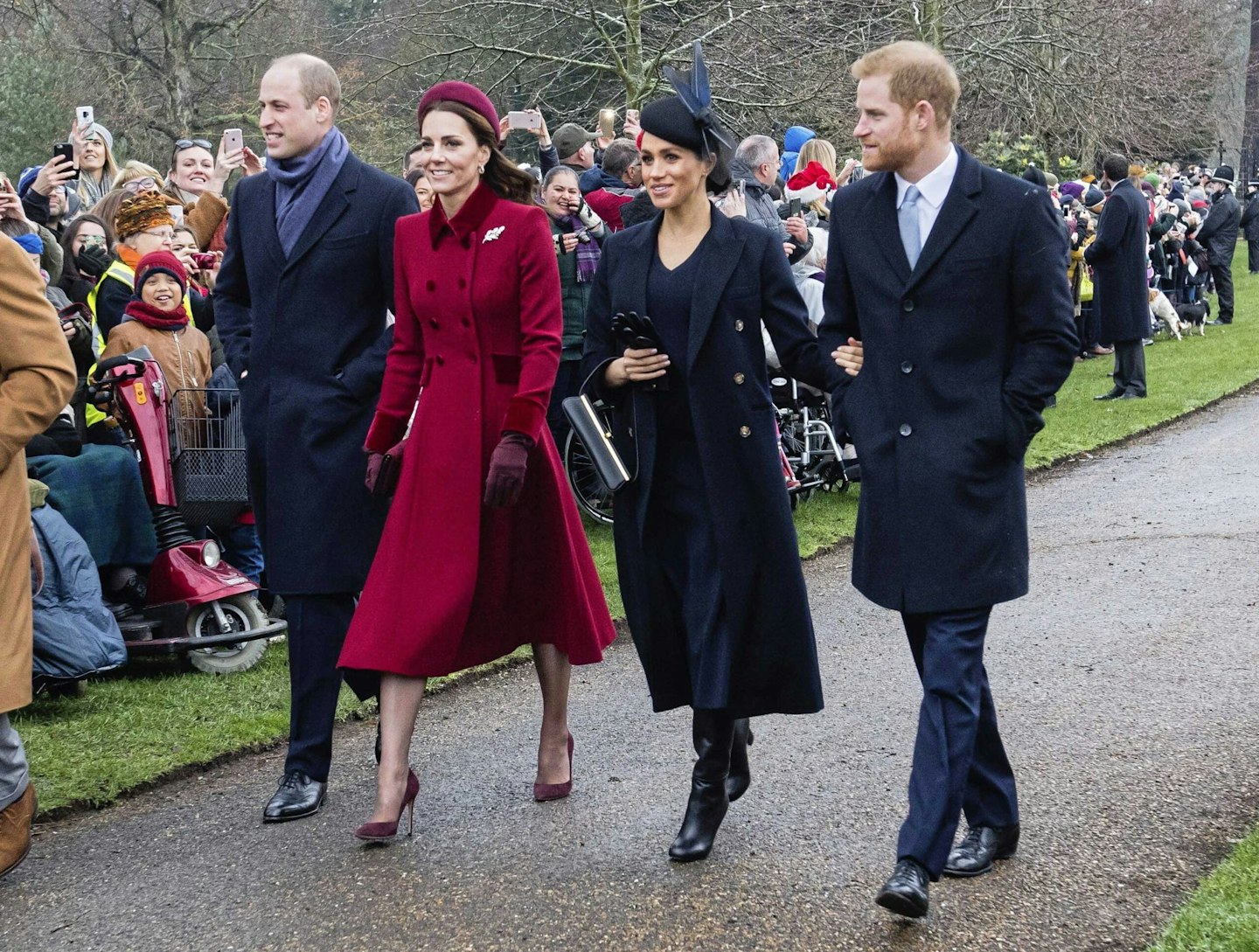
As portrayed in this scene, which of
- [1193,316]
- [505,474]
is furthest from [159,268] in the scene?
[1193,316]

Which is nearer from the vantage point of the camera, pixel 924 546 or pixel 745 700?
pixel 924 546

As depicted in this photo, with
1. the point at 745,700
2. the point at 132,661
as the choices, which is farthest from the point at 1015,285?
the point at 132,661

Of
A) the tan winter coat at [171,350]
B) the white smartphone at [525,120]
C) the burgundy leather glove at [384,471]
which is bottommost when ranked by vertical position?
the burgundy leather glove at [384,471]

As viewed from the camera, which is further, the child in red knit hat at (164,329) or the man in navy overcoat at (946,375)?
the child in red knit hat at (164,329)

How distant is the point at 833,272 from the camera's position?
4.50 metres

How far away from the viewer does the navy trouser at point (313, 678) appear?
5172 mm

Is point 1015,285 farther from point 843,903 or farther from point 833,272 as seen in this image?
point 843,903

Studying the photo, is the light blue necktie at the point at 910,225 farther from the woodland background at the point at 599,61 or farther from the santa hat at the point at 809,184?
the woodland background at the point at 599,61

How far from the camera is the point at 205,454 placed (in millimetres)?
7031

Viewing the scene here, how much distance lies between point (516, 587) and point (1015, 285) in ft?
5.77

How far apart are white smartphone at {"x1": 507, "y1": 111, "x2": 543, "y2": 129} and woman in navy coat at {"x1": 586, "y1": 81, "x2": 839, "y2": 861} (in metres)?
4.56

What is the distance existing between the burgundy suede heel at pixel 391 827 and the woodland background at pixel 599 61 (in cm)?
1374

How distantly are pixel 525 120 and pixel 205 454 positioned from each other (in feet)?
11.8

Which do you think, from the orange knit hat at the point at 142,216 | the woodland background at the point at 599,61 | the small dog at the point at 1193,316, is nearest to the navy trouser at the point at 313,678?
the orange knit hat at the point at 142,216
